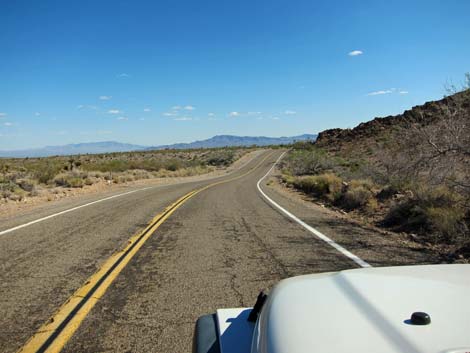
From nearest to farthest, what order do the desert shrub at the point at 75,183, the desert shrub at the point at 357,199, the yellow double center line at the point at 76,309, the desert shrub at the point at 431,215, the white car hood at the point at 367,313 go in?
1. the white car hood at the point at 367,313
2. the yellow double center line at the point at 76,309
3. the desert shrub at the point at 431,215
4. the desert shrub at the point at 357,199
5. the desert shrub at the point at 75,183

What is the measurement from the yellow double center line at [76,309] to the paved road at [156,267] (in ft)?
0.31

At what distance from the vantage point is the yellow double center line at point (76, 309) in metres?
4.05

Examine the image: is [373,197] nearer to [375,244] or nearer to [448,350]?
[375,244]

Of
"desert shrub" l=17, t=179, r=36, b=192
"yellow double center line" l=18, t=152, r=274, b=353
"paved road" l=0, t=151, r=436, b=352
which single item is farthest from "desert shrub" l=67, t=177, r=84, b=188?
"yellow double center line" l=18, t=152, r=274, b=353

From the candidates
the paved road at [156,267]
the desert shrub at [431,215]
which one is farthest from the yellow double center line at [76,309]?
the desert shrub at [431,215]

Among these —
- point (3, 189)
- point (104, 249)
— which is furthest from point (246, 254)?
point (3, 189)

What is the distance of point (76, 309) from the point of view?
4918 mm

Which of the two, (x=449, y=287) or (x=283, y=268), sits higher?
(x=449, y=287)

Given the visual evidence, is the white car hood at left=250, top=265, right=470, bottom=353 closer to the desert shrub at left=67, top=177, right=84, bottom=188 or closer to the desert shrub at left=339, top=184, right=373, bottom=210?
the desert shrub at left=339, top=184, right=373, bottom=210

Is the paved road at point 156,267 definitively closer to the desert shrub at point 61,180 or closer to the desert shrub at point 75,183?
the desert shrub at point 75,183

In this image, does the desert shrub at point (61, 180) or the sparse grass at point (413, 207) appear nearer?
the sparse grass at point (413, 207)

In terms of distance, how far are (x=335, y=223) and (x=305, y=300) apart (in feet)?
31.2

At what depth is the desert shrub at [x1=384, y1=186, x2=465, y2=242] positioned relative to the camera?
8.80 metres

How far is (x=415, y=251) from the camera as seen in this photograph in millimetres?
7809
